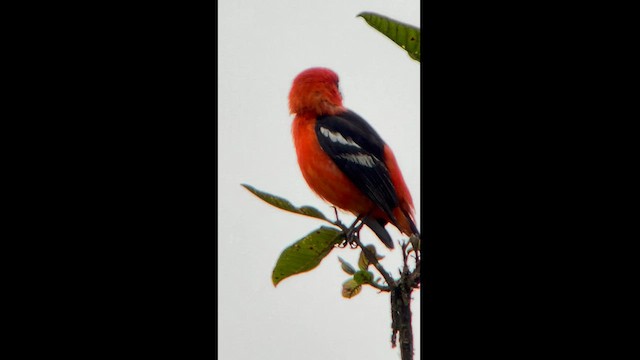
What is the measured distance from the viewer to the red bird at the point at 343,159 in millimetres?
4820

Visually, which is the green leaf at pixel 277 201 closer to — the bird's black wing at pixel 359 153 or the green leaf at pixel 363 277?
the green leaf at pixel 363 277

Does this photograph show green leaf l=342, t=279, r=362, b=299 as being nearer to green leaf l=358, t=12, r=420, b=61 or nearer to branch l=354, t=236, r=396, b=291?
branch l=354, t=236, r=396, b=291

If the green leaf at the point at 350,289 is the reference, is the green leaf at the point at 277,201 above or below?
above

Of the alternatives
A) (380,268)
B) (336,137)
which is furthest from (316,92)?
(380,268)

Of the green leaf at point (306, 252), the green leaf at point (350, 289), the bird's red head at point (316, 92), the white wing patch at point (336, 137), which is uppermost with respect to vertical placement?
the bird's red head at point (316, 92)

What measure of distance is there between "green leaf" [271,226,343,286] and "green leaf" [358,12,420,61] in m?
0.73

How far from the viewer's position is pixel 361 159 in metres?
4.99

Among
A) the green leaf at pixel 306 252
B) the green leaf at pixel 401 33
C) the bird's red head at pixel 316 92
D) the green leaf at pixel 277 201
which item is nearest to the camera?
the green leaf at pixel 401 33

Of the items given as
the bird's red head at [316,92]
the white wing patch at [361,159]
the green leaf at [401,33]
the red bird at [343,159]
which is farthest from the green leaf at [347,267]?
the bird's red head at [316,92]

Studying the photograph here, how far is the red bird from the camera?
482 centimetres

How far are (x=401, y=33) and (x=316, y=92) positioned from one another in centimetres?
250
